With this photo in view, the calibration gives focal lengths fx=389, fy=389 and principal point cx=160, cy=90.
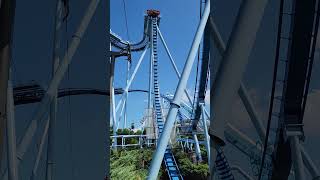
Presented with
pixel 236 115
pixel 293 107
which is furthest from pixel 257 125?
pixel 293 107

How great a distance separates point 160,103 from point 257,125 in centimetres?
1816

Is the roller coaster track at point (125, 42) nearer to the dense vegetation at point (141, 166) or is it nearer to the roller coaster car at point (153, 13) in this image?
the roller coaster car at point (153, 13)

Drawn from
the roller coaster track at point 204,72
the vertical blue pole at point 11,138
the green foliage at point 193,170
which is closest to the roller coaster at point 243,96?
the vertical blue pole at point 11,138

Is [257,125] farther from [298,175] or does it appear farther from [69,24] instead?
[69,24]

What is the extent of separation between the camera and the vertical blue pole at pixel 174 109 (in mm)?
9023

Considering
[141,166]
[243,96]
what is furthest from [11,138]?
[141,166]

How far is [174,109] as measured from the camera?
9625 mm

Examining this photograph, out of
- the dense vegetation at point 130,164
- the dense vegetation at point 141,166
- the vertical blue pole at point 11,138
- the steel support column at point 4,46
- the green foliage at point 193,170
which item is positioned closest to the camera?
the steel support column at point 4,46

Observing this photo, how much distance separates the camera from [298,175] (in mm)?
3953

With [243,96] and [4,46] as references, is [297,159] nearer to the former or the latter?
[243,96]

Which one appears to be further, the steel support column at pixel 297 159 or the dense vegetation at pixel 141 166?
the dense vegetation at pixel 141 166

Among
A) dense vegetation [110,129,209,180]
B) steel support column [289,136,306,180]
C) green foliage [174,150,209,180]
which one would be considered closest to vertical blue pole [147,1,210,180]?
steel support column [289,136,306,180]

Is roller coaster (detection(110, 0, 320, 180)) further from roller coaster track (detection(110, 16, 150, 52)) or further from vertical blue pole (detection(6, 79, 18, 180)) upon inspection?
→ roller coaster track (detection(110, 16, 150, 52))

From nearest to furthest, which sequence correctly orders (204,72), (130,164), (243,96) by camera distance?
(243,96) < (204,72) < (130,164)
